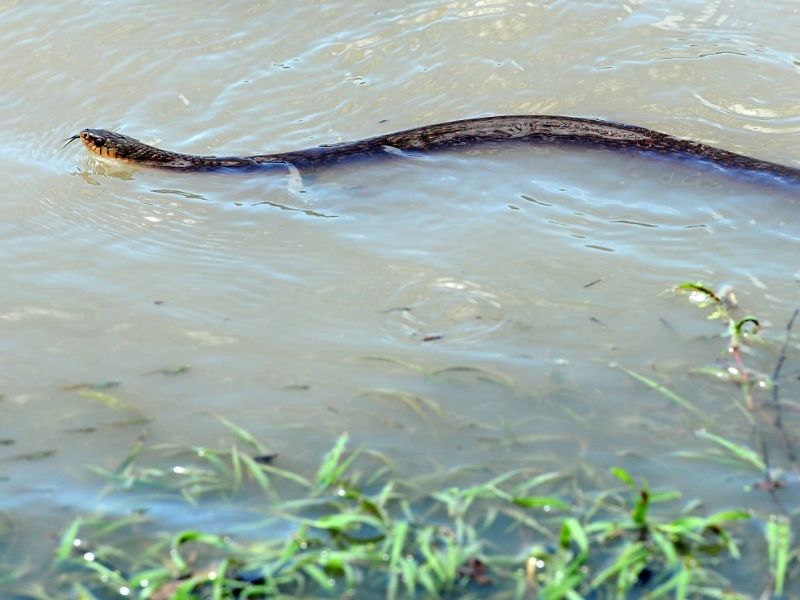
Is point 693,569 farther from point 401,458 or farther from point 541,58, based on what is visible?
point 541,58

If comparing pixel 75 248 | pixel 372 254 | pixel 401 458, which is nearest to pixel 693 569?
pixel 401 458

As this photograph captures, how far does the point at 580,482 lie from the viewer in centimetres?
318

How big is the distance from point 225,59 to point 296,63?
1.65 ft

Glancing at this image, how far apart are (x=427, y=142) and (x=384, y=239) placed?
127 centimetres

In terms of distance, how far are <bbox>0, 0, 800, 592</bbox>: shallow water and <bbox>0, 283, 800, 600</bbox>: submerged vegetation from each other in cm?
10

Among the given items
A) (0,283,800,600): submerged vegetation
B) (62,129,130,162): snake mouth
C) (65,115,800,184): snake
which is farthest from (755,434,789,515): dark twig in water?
(62,129,130,162): snake mouth

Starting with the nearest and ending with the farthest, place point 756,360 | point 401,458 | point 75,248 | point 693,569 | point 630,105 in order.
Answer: point 693,569 < point 401,458 < point 756,360 < point 75,248 < point 630,105

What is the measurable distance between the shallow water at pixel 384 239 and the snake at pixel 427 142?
123 mm

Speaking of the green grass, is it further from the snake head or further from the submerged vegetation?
the snake head

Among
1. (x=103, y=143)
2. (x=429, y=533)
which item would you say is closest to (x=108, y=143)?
(x=103, y=143)

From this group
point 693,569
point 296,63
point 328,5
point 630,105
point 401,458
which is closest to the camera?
point 693,569

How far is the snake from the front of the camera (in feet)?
19.1

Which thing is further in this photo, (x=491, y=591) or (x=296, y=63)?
(x=296, y=63)

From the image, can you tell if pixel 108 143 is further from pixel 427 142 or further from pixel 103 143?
pixel 427 142
